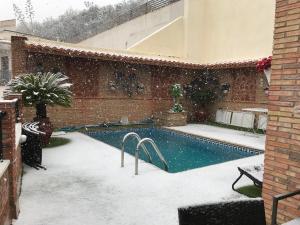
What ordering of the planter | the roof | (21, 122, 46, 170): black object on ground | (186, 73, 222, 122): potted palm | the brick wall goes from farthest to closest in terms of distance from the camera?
(186, 73, 222, 122): potted palm
the planter
the brick wall
the roof
(21, 122, 46, 170): black object on ground

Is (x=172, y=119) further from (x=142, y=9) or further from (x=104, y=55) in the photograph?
(x=142, y=9)

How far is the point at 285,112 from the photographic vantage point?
12.6 ft

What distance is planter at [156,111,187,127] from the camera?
1441 centimetres

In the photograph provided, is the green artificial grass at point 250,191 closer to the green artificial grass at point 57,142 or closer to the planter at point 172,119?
the green artificial grass at point 57,142

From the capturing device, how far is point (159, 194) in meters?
5.46

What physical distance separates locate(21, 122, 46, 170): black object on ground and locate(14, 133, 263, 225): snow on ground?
23 cm

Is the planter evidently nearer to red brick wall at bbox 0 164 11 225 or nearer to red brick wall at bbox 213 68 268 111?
red brick wall at bbox 213 68 268 111

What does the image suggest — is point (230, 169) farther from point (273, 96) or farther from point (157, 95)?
point (157, 95)

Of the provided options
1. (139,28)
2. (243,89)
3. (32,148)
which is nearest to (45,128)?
(32,148)

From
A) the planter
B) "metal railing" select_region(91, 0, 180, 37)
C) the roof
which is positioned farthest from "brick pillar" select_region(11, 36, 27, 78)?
"metal railing" select_region(91, 0, 180, 37)

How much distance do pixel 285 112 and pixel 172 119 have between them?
10.6m

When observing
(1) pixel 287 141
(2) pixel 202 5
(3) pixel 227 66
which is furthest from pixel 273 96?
(2) pixel 202 5

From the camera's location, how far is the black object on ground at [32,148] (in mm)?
6762

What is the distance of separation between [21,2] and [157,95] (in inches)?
1525
